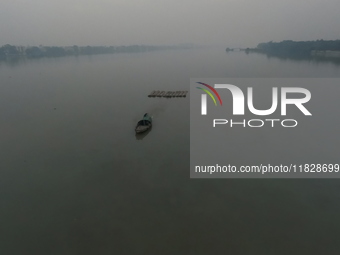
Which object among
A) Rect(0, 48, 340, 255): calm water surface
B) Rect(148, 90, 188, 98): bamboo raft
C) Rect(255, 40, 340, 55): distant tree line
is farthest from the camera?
Rect(255, 40, 340, 55): distant tree line

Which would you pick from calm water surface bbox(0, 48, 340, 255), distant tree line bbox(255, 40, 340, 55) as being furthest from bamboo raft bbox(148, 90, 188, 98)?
distant tree line bbox(255, 40, 340, 55)

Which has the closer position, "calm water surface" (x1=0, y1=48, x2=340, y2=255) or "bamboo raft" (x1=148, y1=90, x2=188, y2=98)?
"calm water surface" (x1=0, y1=48, x2=340, y2=255)

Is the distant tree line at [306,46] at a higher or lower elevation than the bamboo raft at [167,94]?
higher

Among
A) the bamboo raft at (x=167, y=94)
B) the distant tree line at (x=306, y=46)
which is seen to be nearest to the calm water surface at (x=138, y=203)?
the bamboo raft at (x=167, y=94)

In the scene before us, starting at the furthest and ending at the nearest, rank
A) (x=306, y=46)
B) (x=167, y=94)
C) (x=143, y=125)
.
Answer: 1. (x=306, y=46)
2. (x=167, y=94)
3. (x=143, y=125)

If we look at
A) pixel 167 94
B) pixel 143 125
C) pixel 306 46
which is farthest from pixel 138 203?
pixel 306 46

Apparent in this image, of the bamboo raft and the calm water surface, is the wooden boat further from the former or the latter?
the bamboo raft

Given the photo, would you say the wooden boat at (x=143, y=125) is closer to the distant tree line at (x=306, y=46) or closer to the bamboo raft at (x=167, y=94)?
the bamboo raft at (x=167, y=94)

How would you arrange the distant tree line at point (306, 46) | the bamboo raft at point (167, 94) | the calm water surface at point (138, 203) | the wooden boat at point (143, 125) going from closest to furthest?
1. the calm water surface at point (138, 203)
2. the wooden boat at point (143, 125)
3. the bamboo raft at point (167, 94)
4. the distant tree line at point (306, 46)

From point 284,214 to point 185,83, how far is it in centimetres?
3236

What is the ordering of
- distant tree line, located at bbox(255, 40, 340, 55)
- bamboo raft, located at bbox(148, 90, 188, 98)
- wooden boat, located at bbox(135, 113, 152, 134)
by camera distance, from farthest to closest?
distant tree line, located at bbox(255, 40, 340, 55) → bamboo raft, located at bbox(148, 90, 188, 98) → wooden boat, located at bbox(135, 113, 152, 134)

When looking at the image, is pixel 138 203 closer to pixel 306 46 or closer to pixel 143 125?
pixel 143 125

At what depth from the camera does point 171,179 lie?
13680mm

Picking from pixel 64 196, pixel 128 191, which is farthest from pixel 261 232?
pixel 64 196
